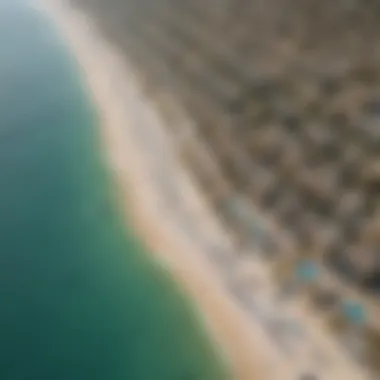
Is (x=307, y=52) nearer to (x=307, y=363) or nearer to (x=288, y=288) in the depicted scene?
(x=288, y=288)

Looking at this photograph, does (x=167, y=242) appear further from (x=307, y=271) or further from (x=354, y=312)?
(x=354, y=312)

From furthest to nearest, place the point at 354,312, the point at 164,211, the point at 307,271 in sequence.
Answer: the point at 164,211, the point at 307,271, the point at 354,312

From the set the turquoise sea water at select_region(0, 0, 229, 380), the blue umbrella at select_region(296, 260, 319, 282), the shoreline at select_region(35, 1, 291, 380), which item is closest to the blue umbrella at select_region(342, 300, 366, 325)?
the blue umbrella at select_region(296, 260, 319, 282)

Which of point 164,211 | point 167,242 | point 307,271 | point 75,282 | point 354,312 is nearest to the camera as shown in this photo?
point 354,312

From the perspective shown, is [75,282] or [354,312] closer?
[354,312]

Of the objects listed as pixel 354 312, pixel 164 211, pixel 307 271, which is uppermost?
pixel 164 211

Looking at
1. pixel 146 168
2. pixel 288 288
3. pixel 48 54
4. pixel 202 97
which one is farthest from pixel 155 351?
pixel 48 54

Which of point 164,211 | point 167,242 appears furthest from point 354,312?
point 164,211
